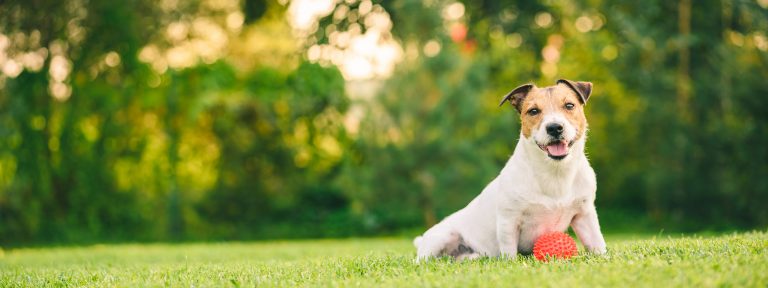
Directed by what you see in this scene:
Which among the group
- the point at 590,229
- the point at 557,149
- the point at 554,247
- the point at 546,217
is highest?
the point at 557,149

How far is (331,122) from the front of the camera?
16094mm

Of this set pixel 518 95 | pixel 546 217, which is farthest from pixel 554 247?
pixel 518 95

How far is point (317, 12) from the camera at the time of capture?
374 inches

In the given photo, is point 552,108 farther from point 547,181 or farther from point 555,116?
point 547,181

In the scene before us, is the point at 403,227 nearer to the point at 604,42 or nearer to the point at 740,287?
the point at 604,42

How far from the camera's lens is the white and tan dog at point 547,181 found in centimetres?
469

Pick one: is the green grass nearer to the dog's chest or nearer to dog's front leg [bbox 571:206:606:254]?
dog's front leg [bbox 571:206:606:254]

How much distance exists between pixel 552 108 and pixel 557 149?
0.32m

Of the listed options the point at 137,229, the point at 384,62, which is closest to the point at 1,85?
the point at 137,229

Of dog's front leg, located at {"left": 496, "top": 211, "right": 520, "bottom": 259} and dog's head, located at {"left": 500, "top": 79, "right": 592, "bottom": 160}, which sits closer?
dog's head, located at {"left": 500, "top": 79, "right": 592, "bottom": 160}

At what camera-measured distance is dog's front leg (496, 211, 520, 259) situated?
478cm

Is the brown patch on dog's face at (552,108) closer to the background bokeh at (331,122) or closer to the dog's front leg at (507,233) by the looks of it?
the dog's front leg at (507,233)

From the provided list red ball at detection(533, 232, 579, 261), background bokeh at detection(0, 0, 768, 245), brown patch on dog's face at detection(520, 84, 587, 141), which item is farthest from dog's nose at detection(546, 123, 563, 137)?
background bokeh at detection(0, 0, 768, 245)

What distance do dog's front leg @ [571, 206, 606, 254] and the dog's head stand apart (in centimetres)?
52
